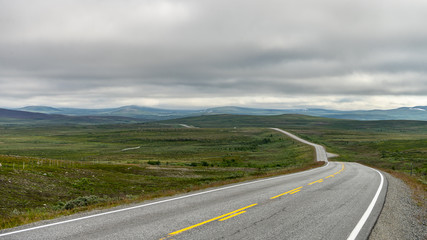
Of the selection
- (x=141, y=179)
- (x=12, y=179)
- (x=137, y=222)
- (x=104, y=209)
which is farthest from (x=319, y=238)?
(x=141, y=179)

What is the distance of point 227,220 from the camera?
10.8 metres

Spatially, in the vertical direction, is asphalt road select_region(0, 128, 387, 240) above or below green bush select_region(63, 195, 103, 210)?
above

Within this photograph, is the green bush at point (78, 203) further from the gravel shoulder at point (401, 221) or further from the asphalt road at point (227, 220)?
the gravel shoulder at point (401, 221)

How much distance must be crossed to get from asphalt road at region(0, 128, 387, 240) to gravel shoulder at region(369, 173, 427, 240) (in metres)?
0.38

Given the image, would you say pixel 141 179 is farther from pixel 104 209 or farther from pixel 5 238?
pixel 5 238

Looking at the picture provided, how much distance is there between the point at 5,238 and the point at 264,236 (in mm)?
7810

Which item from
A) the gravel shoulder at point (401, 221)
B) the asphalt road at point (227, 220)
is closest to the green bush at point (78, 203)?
the asphalt road at point (227, 220)

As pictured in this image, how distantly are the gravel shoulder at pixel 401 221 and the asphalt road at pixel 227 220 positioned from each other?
0.38m

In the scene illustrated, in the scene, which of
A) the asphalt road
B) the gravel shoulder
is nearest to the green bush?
the asphalt road

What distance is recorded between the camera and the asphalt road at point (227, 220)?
909cm

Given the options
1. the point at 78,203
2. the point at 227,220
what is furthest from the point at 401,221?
the point at 78,203

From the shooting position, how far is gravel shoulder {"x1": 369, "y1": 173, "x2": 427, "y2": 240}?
986 centimetres

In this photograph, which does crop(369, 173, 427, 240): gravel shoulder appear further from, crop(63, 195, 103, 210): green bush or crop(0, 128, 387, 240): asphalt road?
crop(63, 195, 103, 210): green bush

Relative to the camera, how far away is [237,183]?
21.1 m
